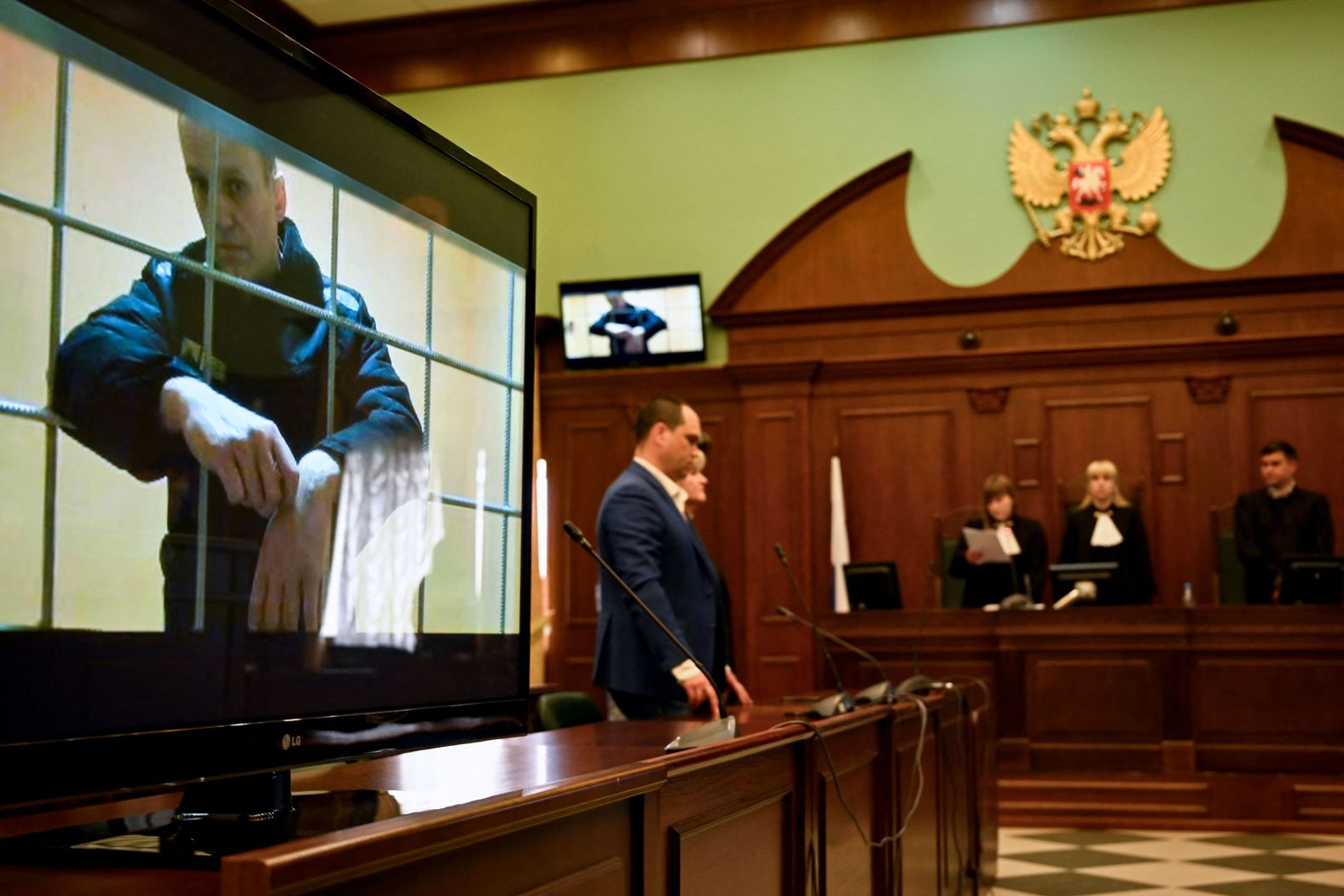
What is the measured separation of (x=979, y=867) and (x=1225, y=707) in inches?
98.9

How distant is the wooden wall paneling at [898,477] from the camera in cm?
906

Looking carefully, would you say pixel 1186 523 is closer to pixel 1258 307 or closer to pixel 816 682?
pixel 1258 307

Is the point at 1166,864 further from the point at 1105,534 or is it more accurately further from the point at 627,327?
the point at 627,327

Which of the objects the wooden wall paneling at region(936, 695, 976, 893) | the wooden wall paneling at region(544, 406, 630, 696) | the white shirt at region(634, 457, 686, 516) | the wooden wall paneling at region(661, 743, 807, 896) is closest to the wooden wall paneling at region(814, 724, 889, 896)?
the wooden wall paneling at region(661, 743, 807, 896)

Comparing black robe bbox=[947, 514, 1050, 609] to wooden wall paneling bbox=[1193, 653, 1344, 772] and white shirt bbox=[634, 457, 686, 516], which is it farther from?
white shirt bbox=[634, 457, 686, 516]

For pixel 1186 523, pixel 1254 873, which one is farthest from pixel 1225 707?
pixel 1186 523

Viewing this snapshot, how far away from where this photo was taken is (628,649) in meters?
3.61

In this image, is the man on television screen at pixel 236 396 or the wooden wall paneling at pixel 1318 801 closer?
the man on television screen at pixel 236 396

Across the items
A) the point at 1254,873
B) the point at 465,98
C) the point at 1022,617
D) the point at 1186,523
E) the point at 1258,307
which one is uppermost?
the point at 465,98

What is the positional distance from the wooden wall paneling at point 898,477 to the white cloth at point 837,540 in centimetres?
13

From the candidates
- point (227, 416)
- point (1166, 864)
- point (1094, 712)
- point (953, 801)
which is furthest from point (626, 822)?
point (1094, 712)

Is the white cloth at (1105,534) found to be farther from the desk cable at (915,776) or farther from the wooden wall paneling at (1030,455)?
the desk cable at (915,776)

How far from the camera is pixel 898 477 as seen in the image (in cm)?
915

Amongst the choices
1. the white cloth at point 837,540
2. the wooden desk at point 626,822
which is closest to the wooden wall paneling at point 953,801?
the wooden desk at point 626,822
